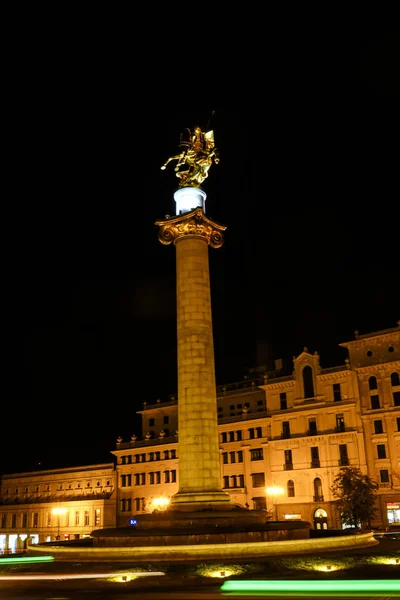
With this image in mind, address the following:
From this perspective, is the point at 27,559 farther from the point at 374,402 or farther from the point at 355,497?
the point at 374,402

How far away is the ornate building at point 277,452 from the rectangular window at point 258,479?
12 cm

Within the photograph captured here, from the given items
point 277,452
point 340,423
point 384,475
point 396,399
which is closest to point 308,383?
point 340,423

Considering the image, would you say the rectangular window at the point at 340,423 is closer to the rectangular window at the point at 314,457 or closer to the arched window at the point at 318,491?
the rectangular window at the point at 314,457

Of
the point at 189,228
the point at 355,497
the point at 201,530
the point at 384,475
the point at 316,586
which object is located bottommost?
the point at 316,586

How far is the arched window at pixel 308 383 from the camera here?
215 feet

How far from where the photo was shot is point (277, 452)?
65688mm

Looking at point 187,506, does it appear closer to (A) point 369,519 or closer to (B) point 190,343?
(B) point 190,343

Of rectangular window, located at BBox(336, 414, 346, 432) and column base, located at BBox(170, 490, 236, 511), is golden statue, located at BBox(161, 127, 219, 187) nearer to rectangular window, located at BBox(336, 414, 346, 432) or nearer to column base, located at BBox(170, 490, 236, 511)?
column base, located at BBox(170, 490, 236, 511)

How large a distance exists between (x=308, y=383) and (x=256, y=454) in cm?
1032

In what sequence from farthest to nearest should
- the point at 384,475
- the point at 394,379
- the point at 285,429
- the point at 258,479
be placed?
1. the point at 258,479
2. the point at 285,429
3. the point at 394,379
4. the point at 384,475

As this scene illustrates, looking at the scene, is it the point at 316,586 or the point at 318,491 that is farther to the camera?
the point at 318,491

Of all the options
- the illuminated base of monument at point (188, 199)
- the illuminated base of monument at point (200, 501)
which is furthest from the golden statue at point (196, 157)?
the illuminated base of monument at point (200, 501)

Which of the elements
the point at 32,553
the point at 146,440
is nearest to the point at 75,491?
the point at 146,440

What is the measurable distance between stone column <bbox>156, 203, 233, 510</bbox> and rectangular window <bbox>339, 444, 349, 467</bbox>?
32091 mm
